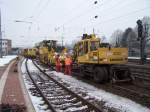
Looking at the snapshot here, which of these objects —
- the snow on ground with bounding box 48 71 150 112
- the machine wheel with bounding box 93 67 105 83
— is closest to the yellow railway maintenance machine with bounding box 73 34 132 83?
the machine wheel with bounding box 93 67 105 83

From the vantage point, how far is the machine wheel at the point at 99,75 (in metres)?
18.3

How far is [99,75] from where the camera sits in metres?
18.5

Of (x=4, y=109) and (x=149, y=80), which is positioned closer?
(x=4, y=109)

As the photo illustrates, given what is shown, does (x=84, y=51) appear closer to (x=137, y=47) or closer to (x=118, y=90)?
(x=118, y=90)

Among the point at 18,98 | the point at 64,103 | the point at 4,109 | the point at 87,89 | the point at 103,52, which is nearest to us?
the point at 4,109

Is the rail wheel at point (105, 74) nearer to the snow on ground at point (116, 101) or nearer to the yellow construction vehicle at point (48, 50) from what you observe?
the snow on ground at point (116, 101)

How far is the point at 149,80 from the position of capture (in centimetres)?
1925

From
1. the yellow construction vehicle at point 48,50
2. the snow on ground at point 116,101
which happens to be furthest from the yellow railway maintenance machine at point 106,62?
the yellow construction vehicle at point 48,50

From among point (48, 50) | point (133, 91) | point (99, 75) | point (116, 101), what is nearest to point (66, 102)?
point (116, 101)

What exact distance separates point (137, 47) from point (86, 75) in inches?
1465

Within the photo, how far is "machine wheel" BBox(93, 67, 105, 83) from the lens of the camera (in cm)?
1827

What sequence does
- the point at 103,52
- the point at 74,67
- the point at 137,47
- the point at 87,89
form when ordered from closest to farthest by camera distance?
the point at 87,89 < the point at 103,52 < the point at 74,67 < the point at 137,47

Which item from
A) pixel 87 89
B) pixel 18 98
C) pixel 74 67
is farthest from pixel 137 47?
pixel 18 98

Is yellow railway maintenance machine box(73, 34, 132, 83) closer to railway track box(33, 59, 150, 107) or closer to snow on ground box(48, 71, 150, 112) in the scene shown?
railway track box(33, 59, 150, 107)
